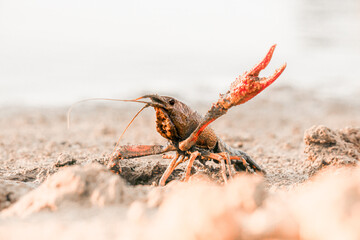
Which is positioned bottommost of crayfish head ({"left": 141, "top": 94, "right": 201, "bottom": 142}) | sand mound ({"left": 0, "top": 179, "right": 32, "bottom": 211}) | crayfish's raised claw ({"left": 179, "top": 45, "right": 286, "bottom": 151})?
sand mound ({"left": 0, "top": 179, "right": 32, "bottom": 211})

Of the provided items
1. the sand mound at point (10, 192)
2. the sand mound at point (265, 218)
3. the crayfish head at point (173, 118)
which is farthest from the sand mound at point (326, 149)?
the sand mound at point (10, 192)

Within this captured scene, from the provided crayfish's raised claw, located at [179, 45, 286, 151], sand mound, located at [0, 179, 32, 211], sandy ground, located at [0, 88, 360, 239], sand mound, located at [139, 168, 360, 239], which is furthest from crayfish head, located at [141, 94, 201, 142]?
sand mound, located at [139, 168, 360, 239]

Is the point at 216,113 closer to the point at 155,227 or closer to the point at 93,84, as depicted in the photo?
the point at 155,227

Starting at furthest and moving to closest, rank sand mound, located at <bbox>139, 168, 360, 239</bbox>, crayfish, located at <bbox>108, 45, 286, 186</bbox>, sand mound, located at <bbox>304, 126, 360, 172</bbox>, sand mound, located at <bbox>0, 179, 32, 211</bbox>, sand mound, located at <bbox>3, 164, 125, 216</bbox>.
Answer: sand mound, located at <bbox>304, 126, 360, 172</bbox>, crayfish, located at <bbox>108, 45, 286, 186</bbox>, sand mound, located at <bbox>0, 179, 32, 211</bbox>, sand mound, located at <bbox>3, 164, 125, 216</bbox>, sand mound, located at <bbox>139, 168, 360, 239</bbox>

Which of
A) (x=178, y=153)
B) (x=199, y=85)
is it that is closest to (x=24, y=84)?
(x=199, y=85)

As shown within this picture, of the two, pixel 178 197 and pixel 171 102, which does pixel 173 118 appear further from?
pixel 178 197

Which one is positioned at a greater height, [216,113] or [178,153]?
[216,113]

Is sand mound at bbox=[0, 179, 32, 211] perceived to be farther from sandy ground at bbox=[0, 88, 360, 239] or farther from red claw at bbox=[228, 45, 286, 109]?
red claw at bbox=[228, 45, 286, 109]
